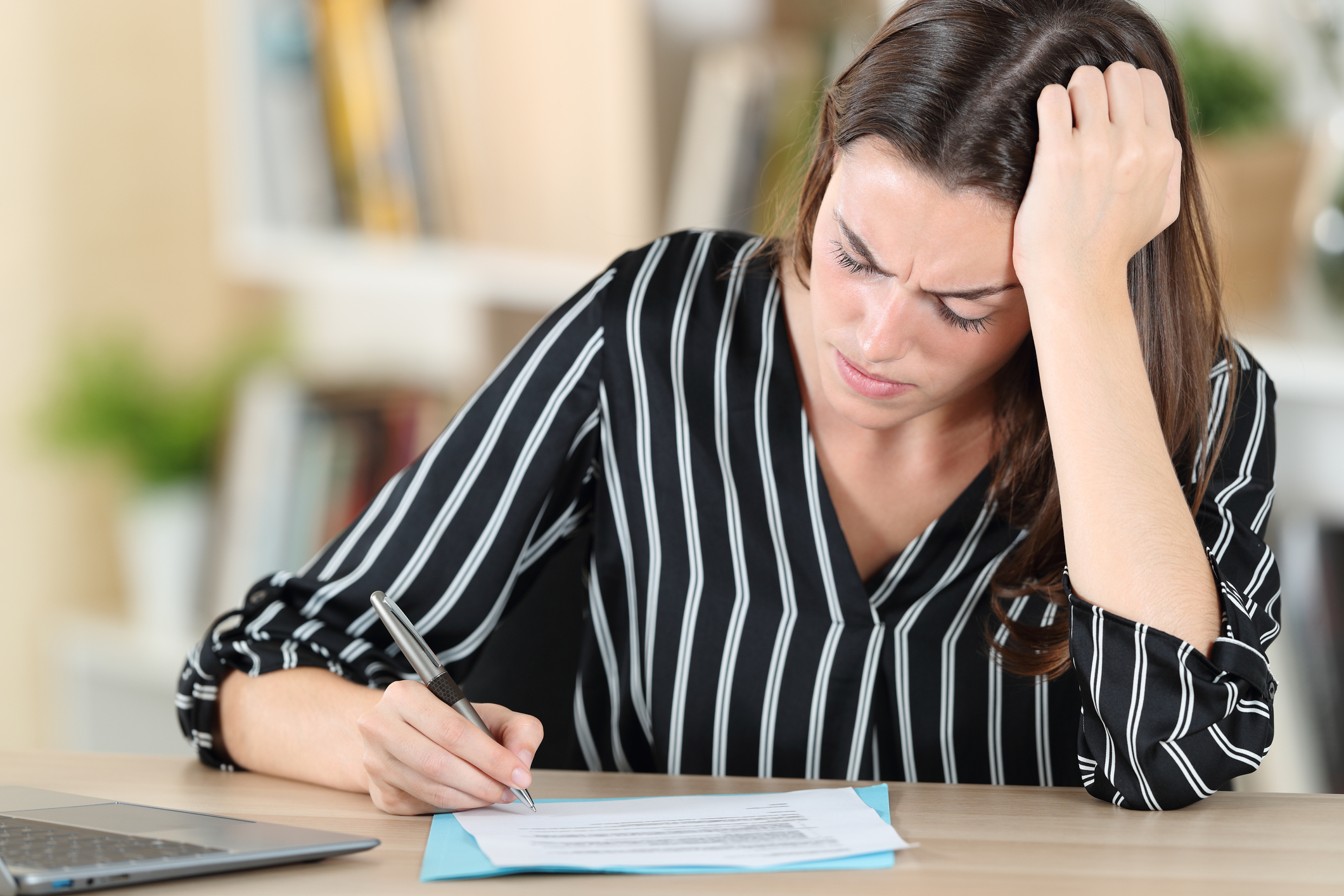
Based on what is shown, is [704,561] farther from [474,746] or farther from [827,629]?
[474,746]

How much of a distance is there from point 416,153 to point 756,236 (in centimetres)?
86

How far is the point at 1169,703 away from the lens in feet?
2.83

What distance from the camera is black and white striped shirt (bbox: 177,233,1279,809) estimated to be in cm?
104

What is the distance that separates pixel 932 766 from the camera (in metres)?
1.09

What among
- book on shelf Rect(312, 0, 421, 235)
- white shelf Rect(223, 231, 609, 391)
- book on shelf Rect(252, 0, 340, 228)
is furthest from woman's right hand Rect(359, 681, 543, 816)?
book on shelf Rect(252, 0, 340, 228)

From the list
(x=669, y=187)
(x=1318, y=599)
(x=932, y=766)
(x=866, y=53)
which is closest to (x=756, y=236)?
(x=866, y=53)

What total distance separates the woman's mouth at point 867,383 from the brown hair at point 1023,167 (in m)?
0.14

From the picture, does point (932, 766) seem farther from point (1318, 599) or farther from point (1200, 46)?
point (1200, 46)

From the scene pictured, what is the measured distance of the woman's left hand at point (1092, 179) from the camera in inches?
35.4

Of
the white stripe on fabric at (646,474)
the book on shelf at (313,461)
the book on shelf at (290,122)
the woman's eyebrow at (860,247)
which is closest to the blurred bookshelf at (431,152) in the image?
the book on shelf at (290,122)

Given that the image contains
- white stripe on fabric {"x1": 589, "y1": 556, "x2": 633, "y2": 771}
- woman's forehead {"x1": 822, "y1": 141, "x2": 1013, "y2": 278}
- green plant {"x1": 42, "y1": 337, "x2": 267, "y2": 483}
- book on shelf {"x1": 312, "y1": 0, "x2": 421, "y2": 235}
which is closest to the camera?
woman's forehead {"x1": 822, "y1": 141, "x2": 1013, "y2": 278}

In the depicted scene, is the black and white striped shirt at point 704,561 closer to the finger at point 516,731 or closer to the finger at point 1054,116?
the finger at point 516,731

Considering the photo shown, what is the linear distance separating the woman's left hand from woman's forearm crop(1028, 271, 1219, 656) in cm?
2

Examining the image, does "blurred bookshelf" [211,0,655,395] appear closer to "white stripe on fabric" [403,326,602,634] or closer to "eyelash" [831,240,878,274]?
"white stripe on fabric" [403,326,602,634]
